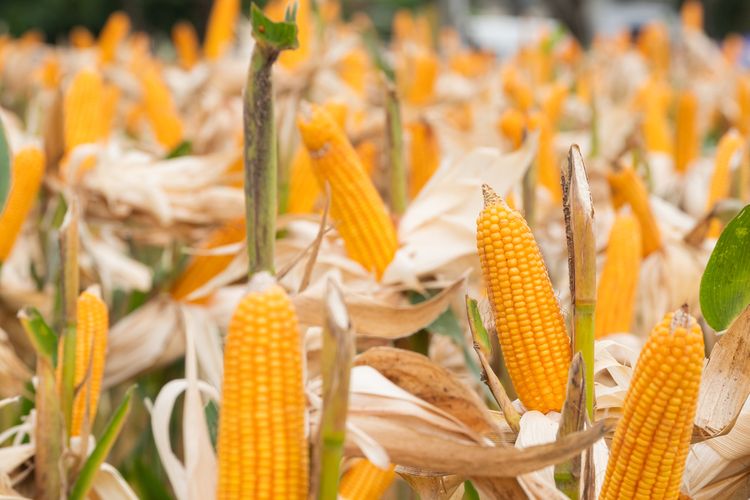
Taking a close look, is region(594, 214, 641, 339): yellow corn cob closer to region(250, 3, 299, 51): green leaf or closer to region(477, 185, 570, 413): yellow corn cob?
region(477, 185, 570, 413): yellow corn cob

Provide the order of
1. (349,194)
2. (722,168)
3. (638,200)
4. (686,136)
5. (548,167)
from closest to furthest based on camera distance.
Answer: (349,194), (638,200), (722,168), (548,167), (686,136)

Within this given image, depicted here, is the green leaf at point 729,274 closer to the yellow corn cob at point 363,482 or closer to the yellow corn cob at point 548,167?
the yellow corn cob at point 363,482

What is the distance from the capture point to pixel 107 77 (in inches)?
204

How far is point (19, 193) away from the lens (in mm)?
1673

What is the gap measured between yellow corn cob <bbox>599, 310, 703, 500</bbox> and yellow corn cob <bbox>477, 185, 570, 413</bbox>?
0.39 feet

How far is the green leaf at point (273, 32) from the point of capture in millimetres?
902

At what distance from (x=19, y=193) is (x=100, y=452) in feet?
2.50

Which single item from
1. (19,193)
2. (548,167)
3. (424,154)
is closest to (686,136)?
(548,167)

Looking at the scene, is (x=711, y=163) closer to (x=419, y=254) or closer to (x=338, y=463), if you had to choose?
(x=419, y=254)

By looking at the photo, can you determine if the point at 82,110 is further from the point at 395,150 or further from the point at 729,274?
the point at 729,274

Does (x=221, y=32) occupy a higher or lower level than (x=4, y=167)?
lower

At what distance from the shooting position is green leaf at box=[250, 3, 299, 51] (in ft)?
2.96

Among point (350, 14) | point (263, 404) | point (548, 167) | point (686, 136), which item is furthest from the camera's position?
point (350, 14)

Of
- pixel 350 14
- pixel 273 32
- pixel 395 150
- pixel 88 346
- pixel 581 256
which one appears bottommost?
pixel 350 14
